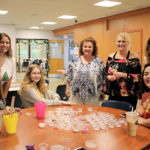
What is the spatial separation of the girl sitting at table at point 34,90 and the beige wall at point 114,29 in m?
4.55

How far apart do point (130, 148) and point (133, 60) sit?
1686mm

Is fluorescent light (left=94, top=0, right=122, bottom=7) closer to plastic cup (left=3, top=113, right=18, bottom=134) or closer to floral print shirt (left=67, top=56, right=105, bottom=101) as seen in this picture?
floral print shirt (left=67, top=56, right=105, bottom=101)

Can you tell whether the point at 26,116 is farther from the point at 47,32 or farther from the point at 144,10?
the point at 47,32

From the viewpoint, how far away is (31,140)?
147 cm

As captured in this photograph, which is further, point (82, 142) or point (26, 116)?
point (26, 116)

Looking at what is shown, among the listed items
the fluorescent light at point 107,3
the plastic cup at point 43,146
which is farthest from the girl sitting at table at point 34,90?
the fluorescent light at point 107,3

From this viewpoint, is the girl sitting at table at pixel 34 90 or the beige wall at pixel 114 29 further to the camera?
the beige wall at pixel 114 29

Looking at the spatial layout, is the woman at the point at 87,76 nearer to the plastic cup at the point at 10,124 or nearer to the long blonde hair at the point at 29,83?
the long blonde hair at the point at 29,83

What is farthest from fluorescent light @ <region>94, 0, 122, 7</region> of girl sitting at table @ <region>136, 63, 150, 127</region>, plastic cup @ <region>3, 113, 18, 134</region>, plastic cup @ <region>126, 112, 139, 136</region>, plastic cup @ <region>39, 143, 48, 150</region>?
plastic cup @ <region>39, 143, 48, 150</region>

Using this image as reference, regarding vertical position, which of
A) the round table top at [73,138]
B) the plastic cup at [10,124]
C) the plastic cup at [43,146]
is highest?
the plastic cup at [10,124]

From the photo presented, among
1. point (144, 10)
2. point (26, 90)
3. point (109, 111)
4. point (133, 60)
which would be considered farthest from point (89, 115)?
point (144, 10)

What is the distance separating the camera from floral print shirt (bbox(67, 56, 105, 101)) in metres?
2.89

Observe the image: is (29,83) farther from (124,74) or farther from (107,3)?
(107,3)

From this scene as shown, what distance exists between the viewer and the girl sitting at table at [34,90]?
253 cm
